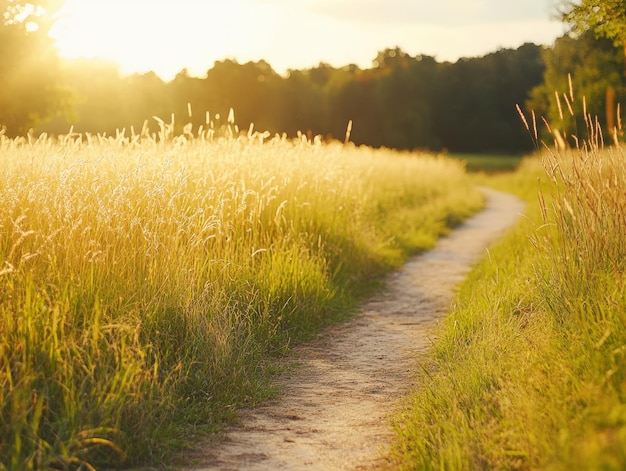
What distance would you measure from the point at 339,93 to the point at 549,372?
62.9 meters

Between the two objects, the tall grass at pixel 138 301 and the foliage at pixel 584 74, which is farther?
the foliage at pixel 584 74

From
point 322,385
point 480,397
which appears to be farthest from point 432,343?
point 480,397

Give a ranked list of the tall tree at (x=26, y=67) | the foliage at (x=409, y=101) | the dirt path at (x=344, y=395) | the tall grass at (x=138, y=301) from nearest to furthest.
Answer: the tall grass at (x=138, y=301) → the dirt path at (x=344, y=395) → the tall tree at (x=26, y=67) → the foliage at (x=409, y=101)

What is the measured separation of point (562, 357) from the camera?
13.5ft

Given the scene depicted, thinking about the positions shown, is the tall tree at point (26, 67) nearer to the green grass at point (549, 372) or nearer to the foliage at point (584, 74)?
the foliage at point (584, 74)

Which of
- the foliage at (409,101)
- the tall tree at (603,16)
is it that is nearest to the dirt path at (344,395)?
the tall tree at (603,16)

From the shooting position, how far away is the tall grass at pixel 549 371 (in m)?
3.35

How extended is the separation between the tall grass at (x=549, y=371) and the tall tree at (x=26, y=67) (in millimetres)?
16861

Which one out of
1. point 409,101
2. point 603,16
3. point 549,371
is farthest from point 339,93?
point 549,371

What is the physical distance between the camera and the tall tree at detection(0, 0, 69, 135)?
18.6 meters

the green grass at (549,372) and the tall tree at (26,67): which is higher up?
the tall tree at (26,67)

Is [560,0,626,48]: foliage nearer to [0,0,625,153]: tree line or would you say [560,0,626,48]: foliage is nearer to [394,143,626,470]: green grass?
[394,143,626,470]: green grass

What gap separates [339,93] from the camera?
65.2 meters

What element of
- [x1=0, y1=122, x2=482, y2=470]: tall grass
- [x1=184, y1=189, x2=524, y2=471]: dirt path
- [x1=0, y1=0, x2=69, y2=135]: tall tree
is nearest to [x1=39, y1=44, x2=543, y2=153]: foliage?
[x1=0, y1=0, x2=69, y2=135]: tall tree
